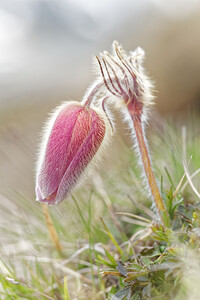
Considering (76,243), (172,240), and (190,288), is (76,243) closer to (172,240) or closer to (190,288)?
(172,240)

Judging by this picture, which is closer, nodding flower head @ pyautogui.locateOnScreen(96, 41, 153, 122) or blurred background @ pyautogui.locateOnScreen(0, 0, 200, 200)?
nodding flower head @ pyautogui.locateOnScreen(96, 41, 153, 122)

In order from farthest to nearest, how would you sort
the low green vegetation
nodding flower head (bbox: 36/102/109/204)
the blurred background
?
the blurred background < nodding flower head (bbox: 36/102/109/204) < the low green vegetation

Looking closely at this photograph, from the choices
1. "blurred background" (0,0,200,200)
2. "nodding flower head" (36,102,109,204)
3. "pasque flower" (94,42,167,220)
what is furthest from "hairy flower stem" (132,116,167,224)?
"blurred background" (0,0,200,200)

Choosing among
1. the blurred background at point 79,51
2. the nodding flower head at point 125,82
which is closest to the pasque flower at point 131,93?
the nodding flower head at point 125,82

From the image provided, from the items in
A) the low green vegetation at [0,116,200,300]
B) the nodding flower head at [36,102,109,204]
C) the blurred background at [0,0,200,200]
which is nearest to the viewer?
the low green vegetation at [0,116,200,300]

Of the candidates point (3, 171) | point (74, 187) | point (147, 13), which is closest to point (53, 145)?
point (74, 187)

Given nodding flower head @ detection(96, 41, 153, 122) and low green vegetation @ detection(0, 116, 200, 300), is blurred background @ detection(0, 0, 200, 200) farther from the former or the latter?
nodding flower head @ detection(96, 41, 153, 122)
